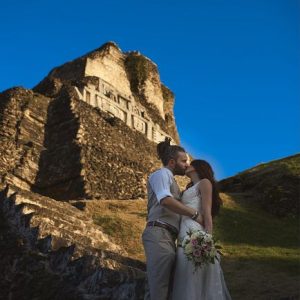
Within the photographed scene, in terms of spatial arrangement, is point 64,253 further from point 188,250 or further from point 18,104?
point 18,104

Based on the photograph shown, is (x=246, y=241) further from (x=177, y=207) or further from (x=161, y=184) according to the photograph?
(x=177, y=207)

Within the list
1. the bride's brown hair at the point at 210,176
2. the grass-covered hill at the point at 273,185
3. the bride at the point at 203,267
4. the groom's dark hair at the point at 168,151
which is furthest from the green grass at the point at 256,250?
the groom's dark hair at the point at 168,151

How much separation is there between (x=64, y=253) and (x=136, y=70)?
38038 mm

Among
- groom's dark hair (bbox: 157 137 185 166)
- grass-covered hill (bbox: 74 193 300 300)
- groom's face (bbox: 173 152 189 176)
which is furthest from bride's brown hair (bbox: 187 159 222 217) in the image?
grass-covered hill (bbox: 74 193 300 300)

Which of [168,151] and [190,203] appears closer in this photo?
[190,203]

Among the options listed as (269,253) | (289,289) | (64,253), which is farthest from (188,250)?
(269,253)

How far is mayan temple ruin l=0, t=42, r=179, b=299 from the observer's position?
8242 millimetres

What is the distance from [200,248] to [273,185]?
18867mm

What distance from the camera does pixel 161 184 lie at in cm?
596

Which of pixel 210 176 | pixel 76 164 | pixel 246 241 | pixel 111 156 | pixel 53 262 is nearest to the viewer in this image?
pixel 210 176

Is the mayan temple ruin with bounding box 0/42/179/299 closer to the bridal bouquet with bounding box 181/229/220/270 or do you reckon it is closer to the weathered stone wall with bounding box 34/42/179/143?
the weathered stone wall with bounding box 34/42/179/143

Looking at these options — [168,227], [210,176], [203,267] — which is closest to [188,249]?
[203,267]

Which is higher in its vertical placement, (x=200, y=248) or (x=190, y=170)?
(x=190, y=170)

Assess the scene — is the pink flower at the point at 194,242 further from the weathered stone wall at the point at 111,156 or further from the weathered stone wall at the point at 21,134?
the weathered stone wall at the point at 111,156
